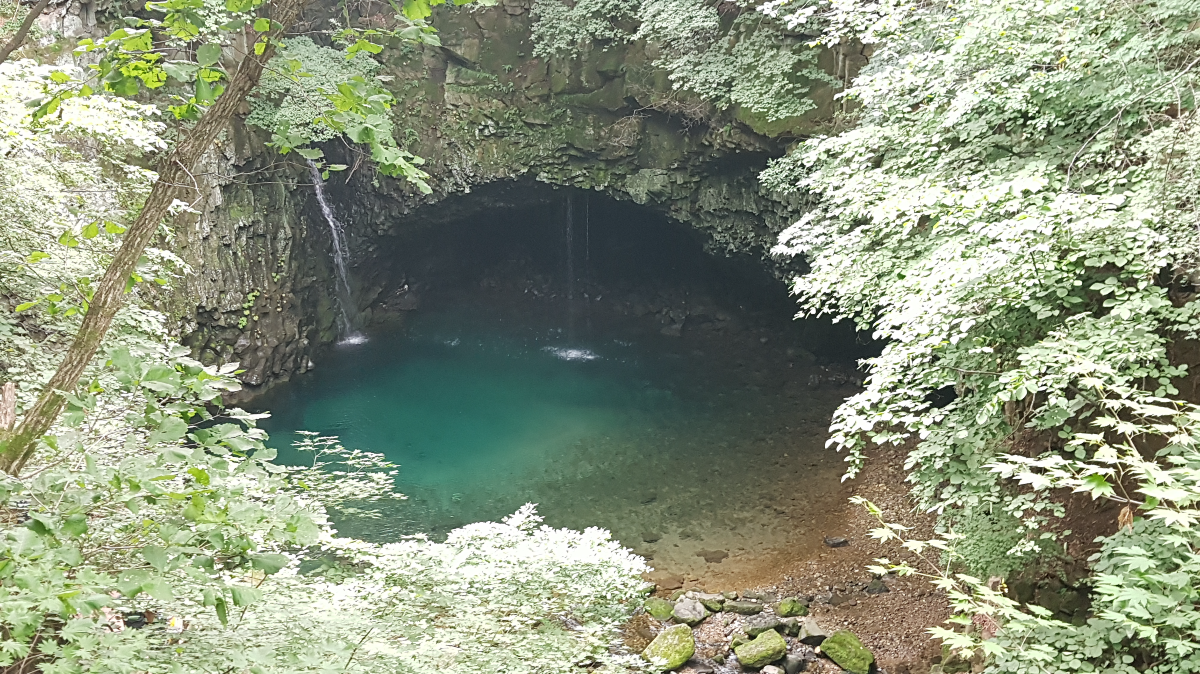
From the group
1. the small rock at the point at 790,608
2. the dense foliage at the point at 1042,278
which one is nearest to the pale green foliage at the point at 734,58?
the dense foliage at the point at 1042,278

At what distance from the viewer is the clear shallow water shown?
29.3 feet

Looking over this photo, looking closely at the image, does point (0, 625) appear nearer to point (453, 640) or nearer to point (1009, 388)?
point (453, 640)

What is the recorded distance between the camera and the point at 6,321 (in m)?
5.28

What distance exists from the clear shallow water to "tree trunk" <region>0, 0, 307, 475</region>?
640cm

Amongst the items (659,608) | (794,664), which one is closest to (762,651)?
(794,664)

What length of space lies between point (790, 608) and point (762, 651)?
2.90 feet

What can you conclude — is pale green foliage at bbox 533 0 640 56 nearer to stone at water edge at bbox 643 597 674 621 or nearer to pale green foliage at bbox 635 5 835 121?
pale green foliage at bbox 635 5 835 121

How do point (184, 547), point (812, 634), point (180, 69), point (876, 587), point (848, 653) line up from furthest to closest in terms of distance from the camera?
point (876, 587)
point (812, 634)
point (848, 653)
point (184, 547)
point (180, 69)

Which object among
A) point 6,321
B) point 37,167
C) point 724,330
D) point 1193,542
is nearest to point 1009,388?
point 1193,542

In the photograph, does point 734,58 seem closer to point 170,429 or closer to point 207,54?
point 207,54

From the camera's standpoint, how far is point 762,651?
629 cm

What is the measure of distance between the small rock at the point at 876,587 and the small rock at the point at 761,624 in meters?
1.21

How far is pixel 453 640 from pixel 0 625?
2.08 metres

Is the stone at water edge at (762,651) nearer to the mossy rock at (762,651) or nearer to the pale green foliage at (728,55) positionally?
the mossy rock at (762,651)
